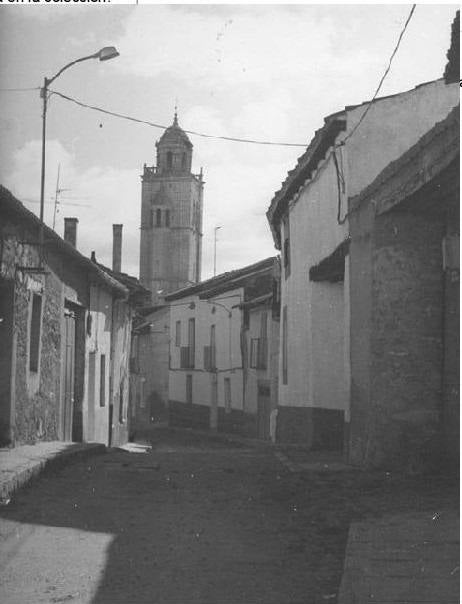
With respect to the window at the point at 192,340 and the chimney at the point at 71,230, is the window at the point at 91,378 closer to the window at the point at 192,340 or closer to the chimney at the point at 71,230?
the chimney at the point at 71,230

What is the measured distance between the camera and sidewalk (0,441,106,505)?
6766 millimetres

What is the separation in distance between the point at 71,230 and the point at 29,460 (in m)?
12.1

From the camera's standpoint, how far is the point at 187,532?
579 centimetres

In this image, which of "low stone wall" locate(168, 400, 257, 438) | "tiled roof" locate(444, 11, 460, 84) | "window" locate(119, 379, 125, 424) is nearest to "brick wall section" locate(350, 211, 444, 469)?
"tiled roof" locate(444, 11, 460, 84)

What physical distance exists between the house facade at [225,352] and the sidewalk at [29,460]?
1251cm

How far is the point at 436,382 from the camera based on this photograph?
27.6 feet

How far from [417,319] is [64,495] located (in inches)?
144

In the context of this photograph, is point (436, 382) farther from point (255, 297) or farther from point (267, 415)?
point (255, 297)

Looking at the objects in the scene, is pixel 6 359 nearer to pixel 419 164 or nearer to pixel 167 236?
pixel 419 164

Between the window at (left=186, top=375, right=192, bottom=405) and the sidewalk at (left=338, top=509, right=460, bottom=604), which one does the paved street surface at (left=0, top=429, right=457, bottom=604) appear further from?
the window at (left=186, top=375, right=192, bottom=405)

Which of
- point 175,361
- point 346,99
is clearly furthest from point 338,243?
point 175,361

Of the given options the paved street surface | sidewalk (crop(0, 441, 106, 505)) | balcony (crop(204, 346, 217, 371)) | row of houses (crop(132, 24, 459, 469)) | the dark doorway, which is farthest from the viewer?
balcony (crop(204, 346, 217, 371))

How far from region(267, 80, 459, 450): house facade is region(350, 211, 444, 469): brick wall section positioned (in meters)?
1.12

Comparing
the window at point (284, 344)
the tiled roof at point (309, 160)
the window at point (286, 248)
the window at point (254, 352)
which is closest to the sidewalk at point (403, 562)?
the tiled roof at point (309, 160)
